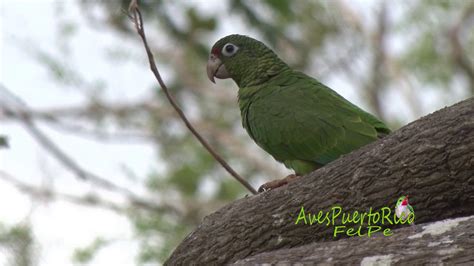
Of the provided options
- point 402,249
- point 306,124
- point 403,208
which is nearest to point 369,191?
point 403,208

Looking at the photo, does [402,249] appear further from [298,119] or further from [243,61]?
[243,61]

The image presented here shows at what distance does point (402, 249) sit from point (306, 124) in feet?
5.67

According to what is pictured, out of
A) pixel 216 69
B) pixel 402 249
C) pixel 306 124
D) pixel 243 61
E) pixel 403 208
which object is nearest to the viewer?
pixel 402 249

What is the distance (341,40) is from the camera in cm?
1703

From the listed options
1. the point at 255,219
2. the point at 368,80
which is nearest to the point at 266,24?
Answer: the point at 255,219

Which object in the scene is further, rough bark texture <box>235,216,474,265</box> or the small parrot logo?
the small parrot logo

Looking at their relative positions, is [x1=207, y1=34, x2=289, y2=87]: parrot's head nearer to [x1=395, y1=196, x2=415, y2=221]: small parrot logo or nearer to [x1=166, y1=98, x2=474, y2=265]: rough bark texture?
[x1=166, y1=98, x2=474, y2=265]: rough bark texture

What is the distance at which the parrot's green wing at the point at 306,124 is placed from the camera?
4.61 m

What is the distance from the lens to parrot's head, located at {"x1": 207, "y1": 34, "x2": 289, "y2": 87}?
5465 millimetres

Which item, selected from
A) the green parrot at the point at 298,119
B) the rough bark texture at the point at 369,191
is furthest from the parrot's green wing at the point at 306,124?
the rough bark texture at the point at 369,191

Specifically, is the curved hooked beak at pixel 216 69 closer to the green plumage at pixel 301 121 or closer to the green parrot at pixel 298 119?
the green parrot at pixel 298 119

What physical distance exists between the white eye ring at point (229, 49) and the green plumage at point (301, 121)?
0.35 metres

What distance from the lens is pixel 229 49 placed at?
565 cm

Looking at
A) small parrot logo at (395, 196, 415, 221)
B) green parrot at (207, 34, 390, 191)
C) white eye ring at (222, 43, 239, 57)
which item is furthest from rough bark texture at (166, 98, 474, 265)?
white eye ring at (222, 43, 239, 57)
